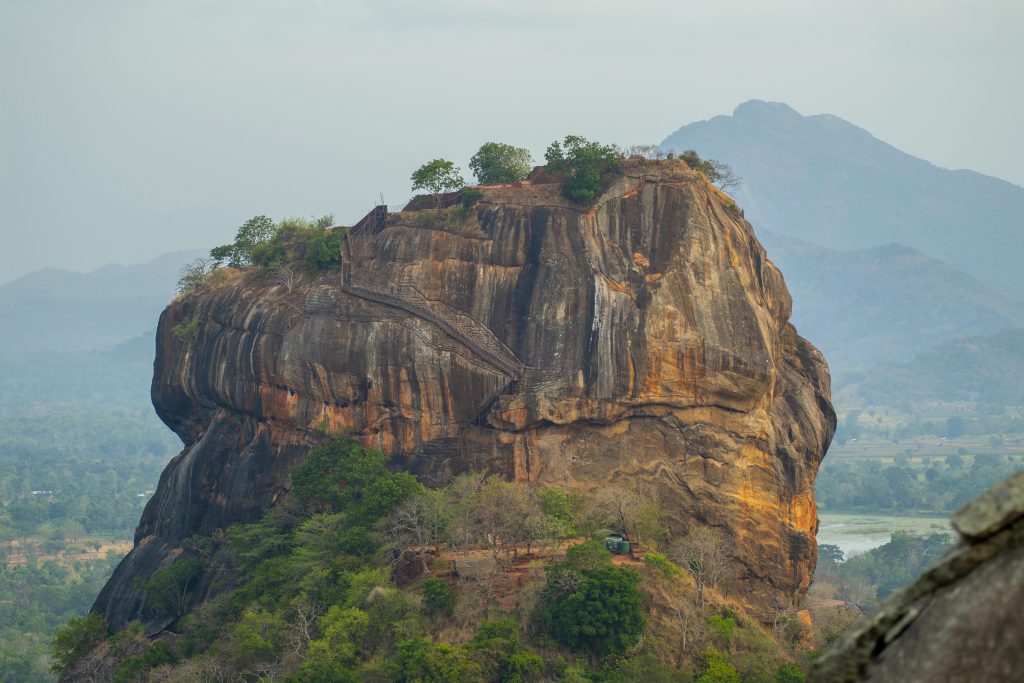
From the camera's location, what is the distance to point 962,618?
759 cm

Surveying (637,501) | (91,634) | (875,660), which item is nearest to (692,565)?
(637,501)

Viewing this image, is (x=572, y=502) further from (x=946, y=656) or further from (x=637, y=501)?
(x=946, y=656)

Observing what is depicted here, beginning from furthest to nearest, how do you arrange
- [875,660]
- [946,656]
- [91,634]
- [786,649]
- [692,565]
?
[91,634] < [692,565] < [786,649] < [875,660] < [946,656]

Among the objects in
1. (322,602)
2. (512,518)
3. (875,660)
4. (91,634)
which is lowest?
(91,634)

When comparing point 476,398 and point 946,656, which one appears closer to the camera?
point 946,656

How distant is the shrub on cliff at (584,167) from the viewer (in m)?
38.8

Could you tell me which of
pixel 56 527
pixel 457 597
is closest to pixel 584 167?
pixel 457 597

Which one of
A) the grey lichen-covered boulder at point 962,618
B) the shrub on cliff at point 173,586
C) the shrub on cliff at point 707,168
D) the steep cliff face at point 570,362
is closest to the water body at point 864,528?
the shrub on cliff at point 707,168

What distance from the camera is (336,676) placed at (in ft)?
94.5

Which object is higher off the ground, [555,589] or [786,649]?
[555,589]

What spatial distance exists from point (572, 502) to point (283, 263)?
647 inches

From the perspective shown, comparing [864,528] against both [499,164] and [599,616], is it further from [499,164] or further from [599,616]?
[599,616]

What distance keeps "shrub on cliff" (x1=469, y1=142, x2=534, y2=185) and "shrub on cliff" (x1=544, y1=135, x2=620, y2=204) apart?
357cm

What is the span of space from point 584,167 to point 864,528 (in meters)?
81.9
